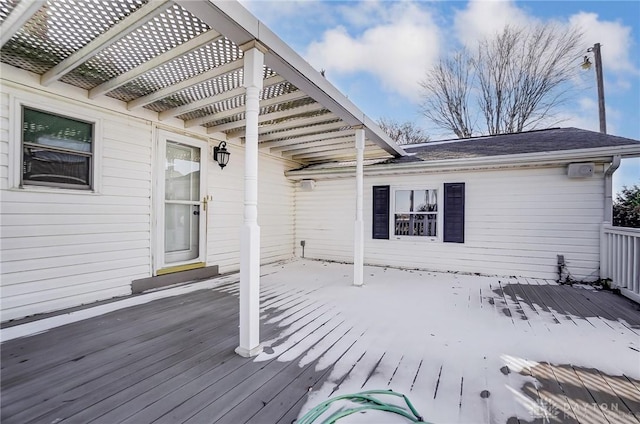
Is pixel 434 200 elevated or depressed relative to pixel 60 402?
elevated

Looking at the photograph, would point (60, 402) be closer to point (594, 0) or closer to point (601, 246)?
point (601, 246)

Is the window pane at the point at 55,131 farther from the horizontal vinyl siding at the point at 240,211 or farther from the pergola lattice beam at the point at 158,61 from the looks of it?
the horizontal vinyl siding at the point at 240,211

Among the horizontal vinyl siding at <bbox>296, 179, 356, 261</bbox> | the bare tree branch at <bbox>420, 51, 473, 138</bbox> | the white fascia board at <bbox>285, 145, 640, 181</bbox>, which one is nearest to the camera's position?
the white fascia board at <bbox>285, 145, 640, 181</bbox>

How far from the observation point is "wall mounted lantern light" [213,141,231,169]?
Result: 5119mm

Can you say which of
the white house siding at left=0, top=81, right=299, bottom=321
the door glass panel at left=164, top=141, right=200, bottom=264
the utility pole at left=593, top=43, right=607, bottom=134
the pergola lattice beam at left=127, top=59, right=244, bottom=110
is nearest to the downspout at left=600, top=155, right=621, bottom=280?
the pergola lattice beam at left=127, top=59, right=244, bottom=110

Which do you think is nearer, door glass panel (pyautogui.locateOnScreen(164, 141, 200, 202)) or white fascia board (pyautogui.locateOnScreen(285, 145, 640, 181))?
white fascia board (pyautogui.locateOnScreen(285, 145, 640, 181))

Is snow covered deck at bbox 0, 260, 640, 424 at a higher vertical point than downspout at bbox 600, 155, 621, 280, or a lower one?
lower

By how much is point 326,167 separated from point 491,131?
8.74m

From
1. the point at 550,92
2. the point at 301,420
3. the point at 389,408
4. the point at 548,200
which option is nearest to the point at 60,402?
the point at 301,420

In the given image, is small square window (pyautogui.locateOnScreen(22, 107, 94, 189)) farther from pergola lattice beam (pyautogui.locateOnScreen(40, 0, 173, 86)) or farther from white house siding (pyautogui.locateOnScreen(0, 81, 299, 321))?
pergola lattice beam (pyautogui.locateOnScreen(40, 0, 173, 86))

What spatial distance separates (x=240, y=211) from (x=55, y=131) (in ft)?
9.69

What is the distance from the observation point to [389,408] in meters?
1.67

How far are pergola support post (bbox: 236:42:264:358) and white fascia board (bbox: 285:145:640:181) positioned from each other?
4.13 m

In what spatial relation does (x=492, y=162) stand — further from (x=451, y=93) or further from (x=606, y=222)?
(x=451, y=93)
